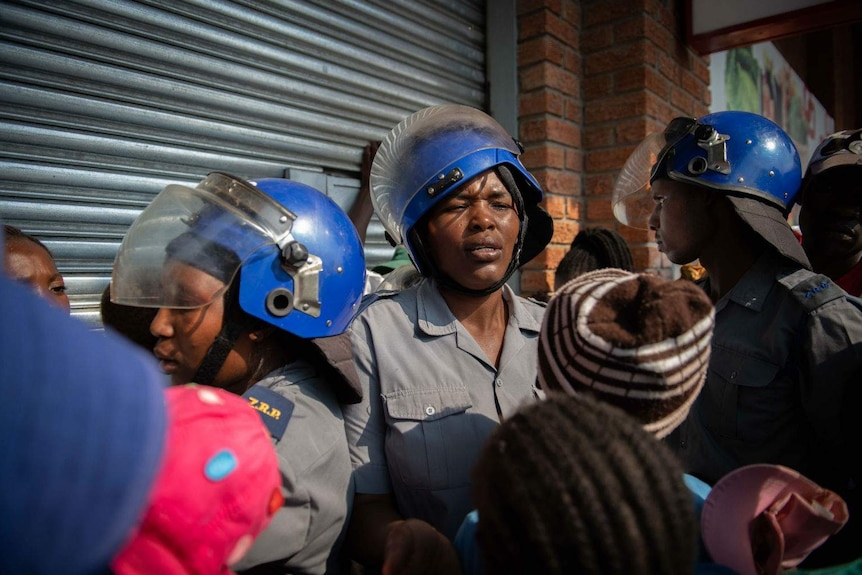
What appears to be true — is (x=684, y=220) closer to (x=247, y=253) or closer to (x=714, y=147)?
(x=714, y=147)

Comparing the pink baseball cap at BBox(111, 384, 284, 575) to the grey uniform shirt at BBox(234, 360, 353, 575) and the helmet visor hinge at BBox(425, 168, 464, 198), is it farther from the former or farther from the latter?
the helmet visor hinge at BBox(425, 168, 464, 198)

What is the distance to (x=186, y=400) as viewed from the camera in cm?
75

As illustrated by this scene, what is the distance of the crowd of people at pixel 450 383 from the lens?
0.56m

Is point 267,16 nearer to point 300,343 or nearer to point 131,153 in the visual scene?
point 131,153

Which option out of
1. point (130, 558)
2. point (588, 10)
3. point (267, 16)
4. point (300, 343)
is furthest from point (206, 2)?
point (588, 10)

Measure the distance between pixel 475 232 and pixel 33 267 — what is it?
52.9 inches

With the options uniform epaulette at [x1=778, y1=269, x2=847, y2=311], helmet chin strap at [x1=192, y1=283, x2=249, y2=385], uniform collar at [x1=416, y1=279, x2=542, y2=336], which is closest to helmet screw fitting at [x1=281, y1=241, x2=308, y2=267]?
helmet chin strap at [x1=192, y1=283, x2=249, y2=385]

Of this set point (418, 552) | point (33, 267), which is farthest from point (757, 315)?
point (33, 267)

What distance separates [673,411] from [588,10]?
3504 millimetres

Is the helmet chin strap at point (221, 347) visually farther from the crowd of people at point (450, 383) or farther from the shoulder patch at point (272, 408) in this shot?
the shoulder patch at point (272, 408)

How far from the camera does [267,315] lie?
1314 millimetres

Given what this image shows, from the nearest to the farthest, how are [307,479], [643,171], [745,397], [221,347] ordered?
[307,479] < [221,347] < [745,397] < [643,171]

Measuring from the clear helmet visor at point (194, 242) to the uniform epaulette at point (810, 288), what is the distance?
1384 millimetres

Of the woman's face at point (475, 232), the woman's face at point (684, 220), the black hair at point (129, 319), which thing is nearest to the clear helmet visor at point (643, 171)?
the woman's face at point (684, 220)
